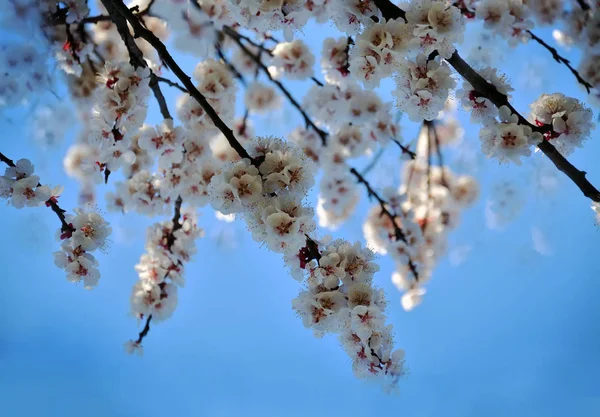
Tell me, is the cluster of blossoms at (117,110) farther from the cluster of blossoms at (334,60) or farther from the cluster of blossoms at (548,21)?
the cluster of blossoms at (548,21)

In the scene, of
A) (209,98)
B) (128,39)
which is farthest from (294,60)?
(128,39)

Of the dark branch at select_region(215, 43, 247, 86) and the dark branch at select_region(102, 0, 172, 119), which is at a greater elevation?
the dark branch at select_region(215, 43, 247, 86)

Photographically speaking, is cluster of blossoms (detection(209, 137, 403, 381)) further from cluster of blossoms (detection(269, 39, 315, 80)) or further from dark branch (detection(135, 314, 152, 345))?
cluster of blossoms (detection(269, 39, 315, 80))

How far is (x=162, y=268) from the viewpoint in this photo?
247 cm

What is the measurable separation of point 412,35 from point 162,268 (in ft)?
5.50

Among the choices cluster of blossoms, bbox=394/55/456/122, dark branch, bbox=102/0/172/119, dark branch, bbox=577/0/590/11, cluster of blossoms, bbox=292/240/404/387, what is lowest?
cluster of blossoms, bbox=292/240/404/387

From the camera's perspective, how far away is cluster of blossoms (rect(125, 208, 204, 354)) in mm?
2443

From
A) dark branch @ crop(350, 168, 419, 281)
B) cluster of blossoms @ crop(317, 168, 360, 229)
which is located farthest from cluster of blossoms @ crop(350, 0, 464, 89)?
cluster of blossoms @ crop(317, 168, 360, 229)

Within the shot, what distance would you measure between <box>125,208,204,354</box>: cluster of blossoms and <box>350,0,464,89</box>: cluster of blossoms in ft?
4.47

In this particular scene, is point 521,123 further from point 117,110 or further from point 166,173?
point 166,173

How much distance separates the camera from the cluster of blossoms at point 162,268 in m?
2.44

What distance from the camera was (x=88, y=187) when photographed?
10.1ft

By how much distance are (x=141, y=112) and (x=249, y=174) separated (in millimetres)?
589

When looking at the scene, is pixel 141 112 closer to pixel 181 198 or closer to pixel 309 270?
pixel 181 198
